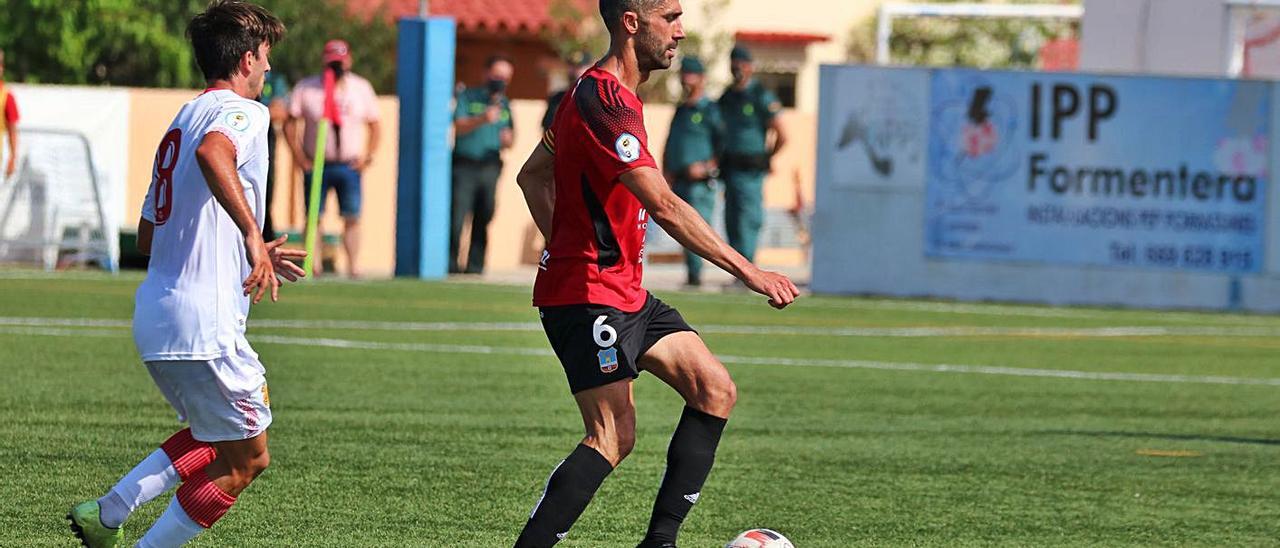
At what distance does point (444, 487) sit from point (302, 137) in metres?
12.3

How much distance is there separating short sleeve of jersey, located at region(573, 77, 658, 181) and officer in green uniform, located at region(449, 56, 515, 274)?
15.7 m

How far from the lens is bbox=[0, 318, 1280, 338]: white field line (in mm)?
15305

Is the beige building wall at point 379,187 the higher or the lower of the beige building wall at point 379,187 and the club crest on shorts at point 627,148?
the lower

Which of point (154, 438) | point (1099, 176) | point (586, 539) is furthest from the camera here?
point (1099, 176)

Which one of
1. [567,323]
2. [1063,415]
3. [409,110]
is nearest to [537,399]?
[1063,415]

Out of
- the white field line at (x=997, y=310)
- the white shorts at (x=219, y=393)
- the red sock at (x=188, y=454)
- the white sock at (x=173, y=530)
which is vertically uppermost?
the white shorts at (x=219, y=393)

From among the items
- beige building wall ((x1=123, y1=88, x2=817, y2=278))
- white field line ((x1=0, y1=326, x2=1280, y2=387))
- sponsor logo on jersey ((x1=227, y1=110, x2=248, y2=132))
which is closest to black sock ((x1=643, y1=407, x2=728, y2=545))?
sponsor logo on jersey ((x1=227, y1=110, x2=248, y2=132))

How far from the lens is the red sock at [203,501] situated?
6.11m

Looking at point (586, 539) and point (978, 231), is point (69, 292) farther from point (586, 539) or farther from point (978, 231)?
point (586, 539)

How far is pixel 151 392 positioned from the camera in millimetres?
11211

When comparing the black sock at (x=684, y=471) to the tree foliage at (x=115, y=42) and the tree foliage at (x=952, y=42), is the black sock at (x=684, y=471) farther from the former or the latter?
the tree foliage at (x=952, y=42)

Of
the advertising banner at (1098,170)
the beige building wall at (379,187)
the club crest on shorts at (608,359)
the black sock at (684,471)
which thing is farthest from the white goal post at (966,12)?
the club crest on shorts at (608,359)

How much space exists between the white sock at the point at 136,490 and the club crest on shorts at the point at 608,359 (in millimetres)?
1266

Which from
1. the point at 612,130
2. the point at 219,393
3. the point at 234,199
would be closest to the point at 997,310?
the point at 612,130
